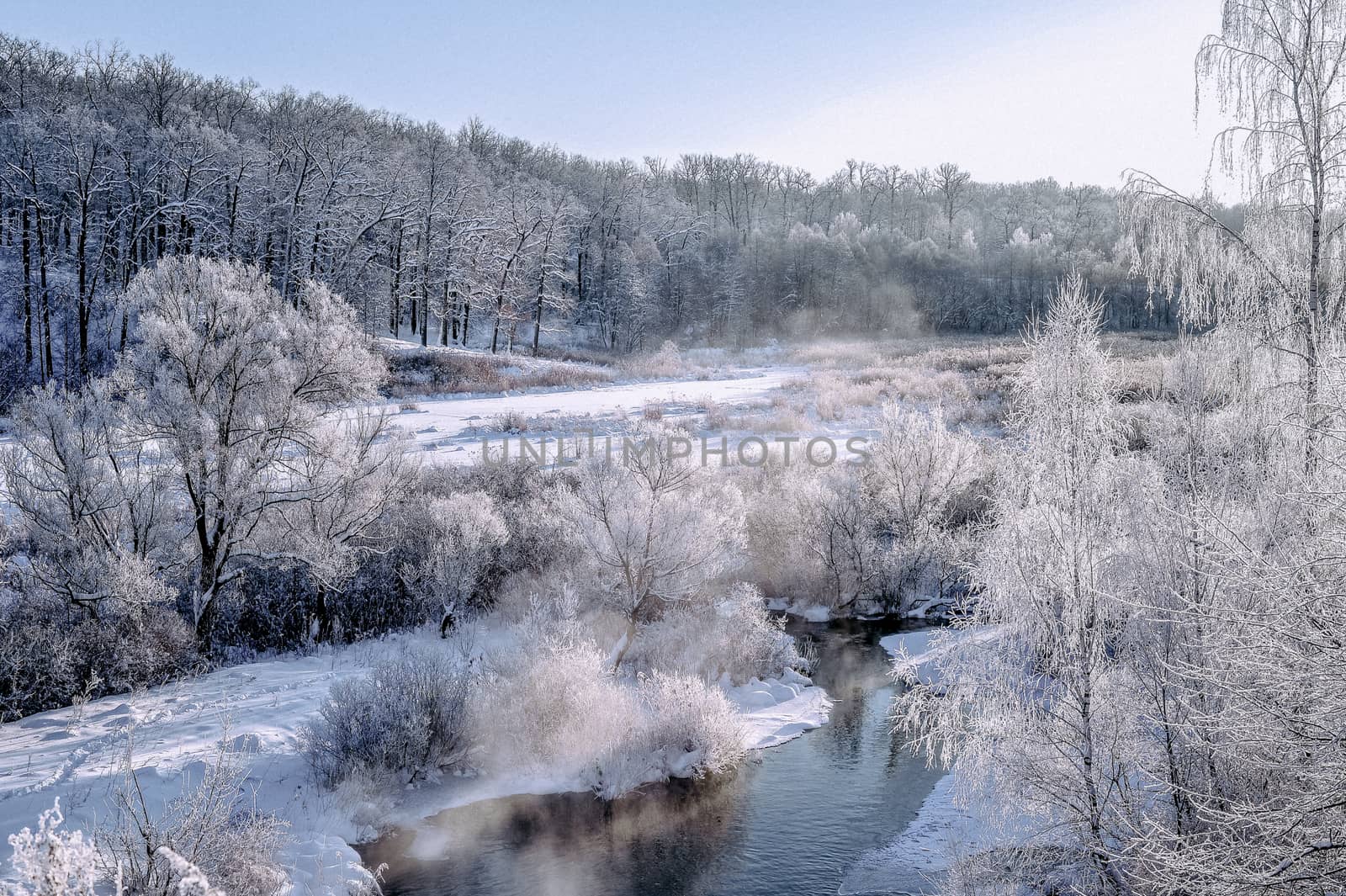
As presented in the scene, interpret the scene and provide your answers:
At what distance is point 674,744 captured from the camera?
12.3 metres

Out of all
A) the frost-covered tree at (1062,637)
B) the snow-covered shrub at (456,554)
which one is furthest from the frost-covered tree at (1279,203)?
the snow-covered shrub at (456,554)

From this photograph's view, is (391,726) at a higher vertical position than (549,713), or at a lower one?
higher

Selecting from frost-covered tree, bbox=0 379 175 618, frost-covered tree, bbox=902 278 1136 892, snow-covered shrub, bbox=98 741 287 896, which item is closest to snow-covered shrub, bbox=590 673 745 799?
frost-covered tree, bbox=902 278 1136 892

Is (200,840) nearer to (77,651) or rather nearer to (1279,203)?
(77,651)

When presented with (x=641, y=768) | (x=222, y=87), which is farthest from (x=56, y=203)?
(x=641, y=768)

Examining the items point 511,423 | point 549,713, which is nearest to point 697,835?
point 549,713

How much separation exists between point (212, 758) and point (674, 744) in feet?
20.4

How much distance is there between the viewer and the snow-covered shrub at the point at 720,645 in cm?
1534

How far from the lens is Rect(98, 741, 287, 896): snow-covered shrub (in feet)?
19.9

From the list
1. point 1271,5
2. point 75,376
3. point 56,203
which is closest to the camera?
point 1271,5

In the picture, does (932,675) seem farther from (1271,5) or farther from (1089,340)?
(1271,5)

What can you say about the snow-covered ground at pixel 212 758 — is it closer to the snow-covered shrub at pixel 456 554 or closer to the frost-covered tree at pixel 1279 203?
the snow-covered shrub at pixel 456 554

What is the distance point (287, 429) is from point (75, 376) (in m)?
18.9

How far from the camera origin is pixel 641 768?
11.9 meters
